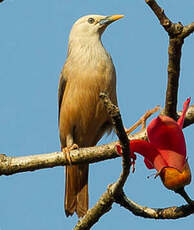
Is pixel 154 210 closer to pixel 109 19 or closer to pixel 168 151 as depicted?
pixel 168 151

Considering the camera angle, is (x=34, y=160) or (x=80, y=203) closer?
(x=34, y=160)

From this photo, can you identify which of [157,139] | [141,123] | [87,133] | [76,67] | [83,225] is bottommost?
[83,225]

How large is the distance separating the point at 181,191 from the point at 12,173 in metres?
2.00

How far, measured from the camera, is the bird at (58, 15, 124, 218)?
20.0ft

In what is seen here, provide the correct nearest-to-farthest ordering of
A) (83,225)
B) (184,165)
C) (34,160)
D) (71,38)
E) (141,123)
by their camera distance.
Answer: (184,165) → (83,225) → (34,160) → (141,123) → (71,38)

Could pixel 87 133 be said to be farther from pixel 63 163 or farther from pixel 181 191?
pixel 181 191

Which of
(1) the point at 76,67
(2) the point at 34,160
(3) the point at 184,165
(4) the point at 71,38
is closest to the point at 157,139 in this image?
(3) the point at 184,165

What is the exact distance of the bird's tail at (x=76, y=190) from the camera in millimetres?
6289

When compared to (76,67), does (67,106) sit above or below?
below

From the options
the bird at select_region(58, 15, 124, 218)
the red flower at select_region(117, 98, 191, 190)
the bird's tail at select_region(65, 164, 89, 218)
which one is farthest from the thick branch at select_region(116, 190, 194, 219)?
the bird's tail at select_region(65, 164, 89, 218)

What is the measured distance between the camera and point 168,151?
260cm

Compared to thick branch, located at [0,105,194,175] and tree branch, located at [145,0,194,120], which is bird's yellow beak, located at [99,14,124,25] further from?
tree branch, located at [145,0,194,120]

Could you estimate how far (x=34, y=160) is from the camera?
13.8 ft

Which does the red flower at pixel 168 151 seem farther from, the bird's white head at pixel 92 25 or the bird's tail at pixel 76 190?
the bird's white head at pixel 92 25
